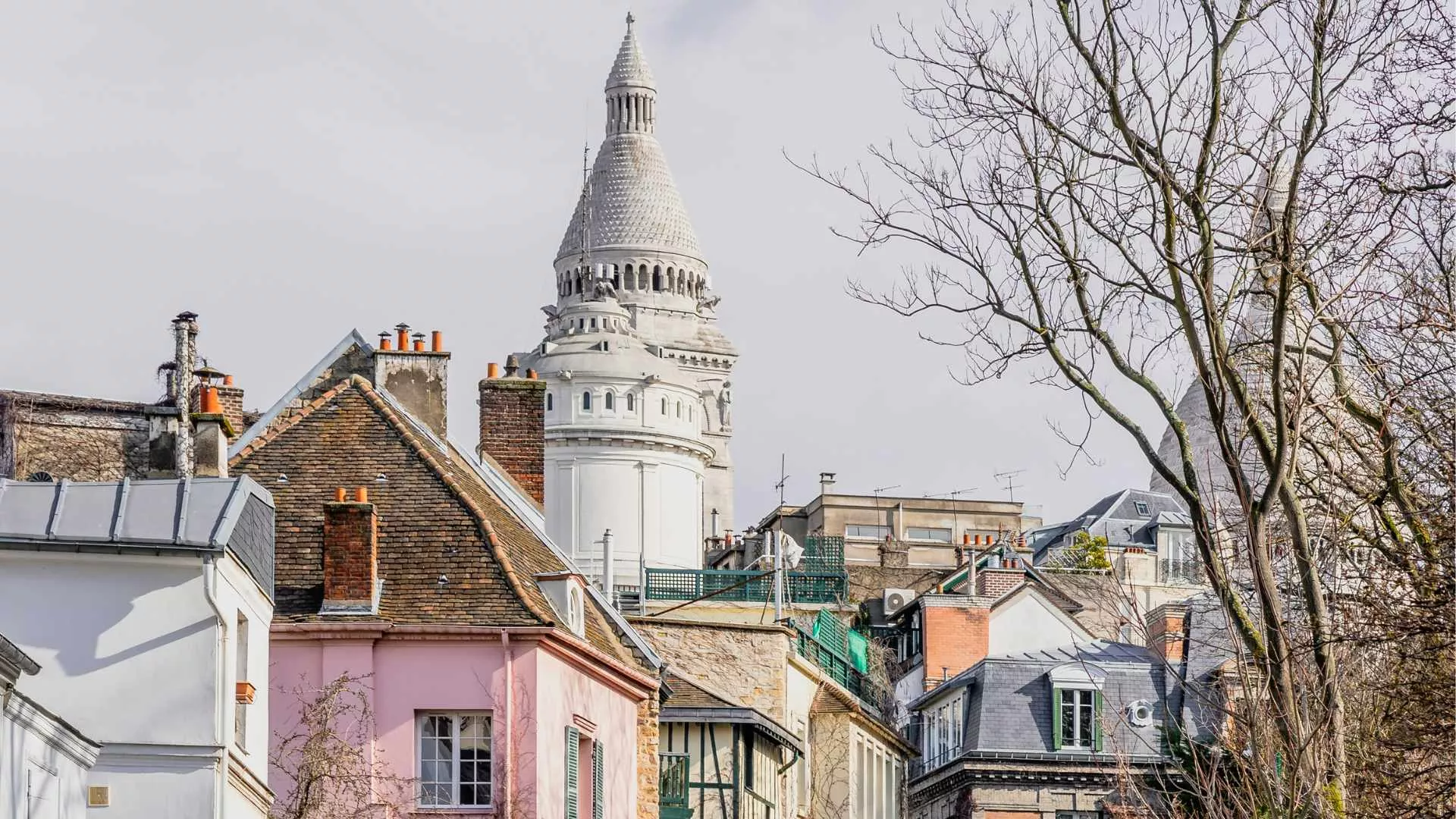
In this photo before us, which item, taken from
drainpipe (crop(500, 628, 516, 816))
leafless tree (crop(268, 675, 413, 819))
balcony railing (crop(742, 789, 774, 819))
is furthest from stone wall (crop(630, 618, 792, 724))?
leafless tree (crop(268, 675, 413, 819))

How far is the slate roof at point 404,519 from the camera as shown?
1264 inches

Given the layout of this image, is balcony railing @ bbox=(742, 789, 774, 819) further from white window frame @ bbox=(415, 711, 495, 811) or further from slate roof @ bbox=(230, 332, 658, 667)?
white window frame @ bbox=(415, 711, 495, 811)

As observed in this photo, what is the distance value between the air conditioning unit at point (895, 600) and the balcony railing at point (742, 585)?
17.0 ft

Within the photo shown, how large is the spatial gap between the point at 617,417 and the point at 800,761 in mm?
91450

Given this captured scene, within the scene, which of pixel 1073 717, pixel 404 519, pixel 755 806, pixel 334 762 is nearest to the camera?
pixel 334 762

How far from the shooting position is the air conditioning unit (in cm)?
8481

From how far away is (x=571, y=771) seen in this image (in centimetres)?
3309

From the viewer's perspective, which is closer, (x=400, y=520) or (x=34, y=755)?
(x=34, y=755)

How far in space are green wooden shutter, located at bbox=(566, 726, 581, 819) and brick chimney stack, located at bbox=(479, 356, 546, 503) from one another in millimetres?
8002

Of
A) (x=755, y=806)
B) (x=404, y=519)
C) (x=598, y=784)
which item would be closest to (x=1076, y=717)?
(x=755, y=806)

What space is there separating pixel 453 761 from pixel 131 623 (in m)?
8.66

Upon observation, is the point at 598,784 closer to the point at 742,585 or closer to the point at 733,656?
the point at 733,656

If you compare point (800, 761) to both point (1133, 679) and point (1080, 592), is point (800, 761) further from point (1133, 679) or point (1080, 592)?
point (1080, 592)

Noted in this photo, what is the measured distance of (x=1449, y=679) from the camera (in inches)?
790
